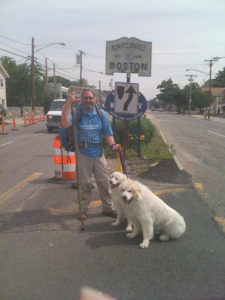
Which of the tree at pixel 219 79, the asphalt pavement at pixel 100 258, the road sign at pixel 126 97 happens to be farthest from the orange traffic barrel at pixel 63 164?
the tree at pixel 219 79

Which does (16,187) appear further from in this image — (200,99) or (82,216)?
(200,99)

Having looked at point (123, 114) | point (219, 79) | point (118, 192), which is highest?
point (219, 79)

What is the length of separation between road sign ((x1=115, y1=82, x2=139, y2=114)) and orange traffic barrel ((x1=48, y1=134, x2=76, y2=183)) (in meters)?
2.03

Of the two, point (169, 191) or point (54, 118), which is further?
point (54, 118)

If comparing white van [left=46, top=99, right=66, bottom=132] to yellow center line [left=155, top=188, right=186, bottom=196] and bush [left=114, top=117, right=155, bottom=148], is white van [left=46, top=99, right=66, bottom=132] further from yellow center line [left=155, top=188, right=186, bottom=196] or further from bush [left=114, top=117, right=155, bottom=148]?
yellow center line [left=155, top=188, right=186, bottom=196]

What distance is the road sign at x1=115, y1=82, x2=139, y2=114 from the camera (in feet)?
27.9

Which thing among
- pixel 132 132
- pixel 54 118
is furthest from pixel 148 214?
pixel 54 118

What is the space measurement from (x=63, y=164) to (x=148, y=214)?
12.3ft

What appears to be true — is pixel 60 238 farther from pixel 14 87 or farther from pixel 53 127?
pixel 14 87

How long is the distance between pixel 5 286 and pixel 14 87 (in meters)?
58.0

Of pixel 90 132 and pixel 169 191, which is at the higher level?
pixel 90 132

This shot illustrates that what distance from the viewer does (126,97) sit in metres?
8.61

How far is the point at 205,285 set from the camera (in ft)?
11.0

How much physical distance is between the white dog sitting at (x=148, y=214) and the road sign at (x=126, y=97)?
453 cm
